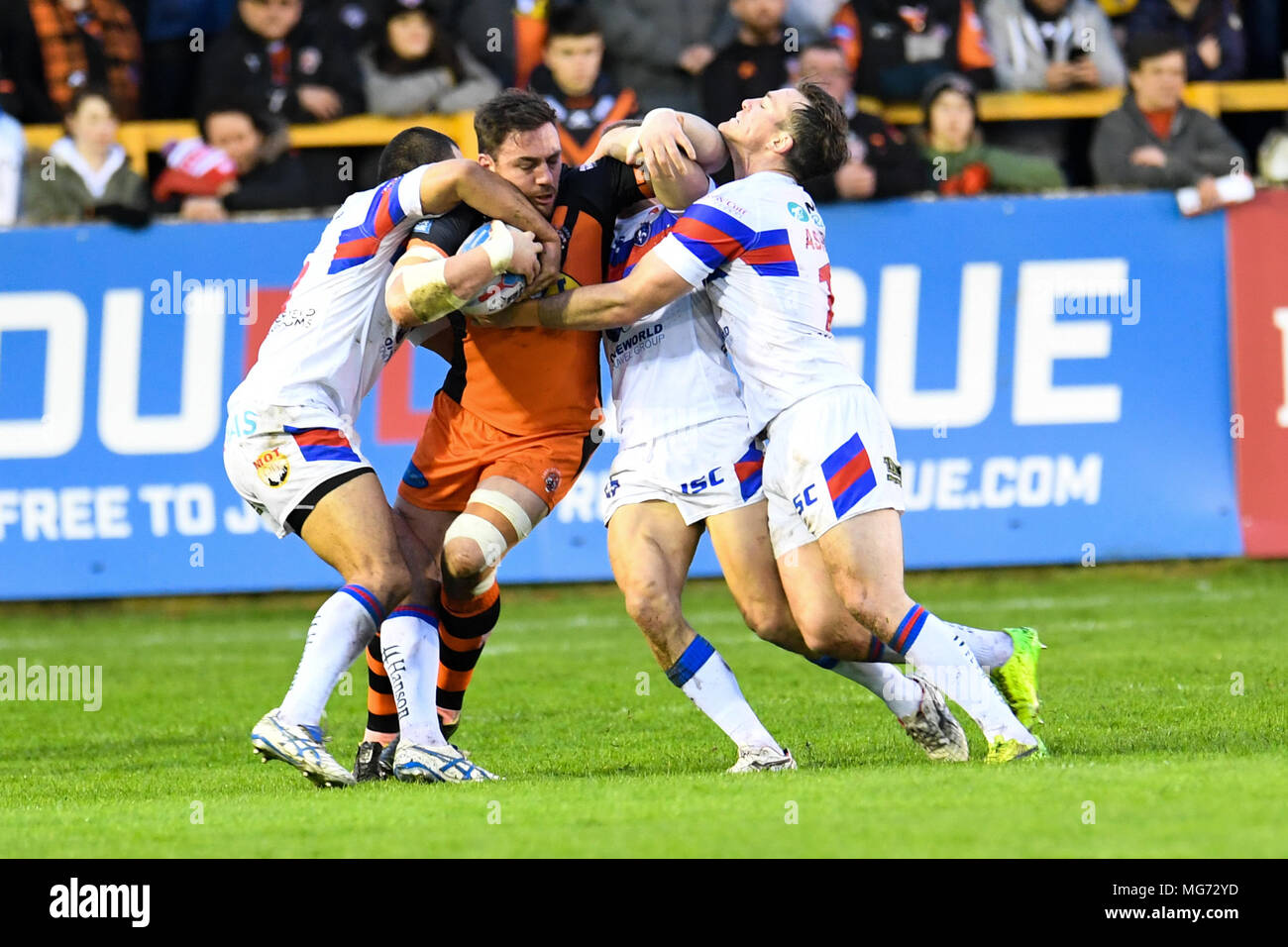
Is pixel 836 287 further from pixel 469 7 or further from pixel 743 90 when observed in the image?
pixel 469 7

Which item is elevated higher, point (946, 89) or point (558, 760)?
point (946, 89)

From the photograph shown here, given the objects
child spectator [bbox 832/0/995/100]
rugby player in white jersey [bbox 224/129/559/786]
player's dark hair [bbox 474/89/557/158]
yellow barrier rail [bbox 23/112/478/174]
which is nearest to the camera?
rugby player in white jersey [bbox 224/129/559/786]

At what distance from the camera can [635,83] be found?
1438 cm

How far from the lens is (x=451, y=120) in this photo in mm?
14273

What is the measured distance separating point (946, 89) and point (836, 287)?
6.91 ft

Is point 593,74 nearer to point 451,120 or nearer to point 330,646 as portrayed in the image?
point 451,120

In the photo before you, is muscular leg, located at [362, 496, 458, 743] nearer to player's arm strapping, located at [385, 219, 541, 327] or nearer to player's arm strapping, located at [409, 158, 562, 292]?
player's arm strapping, located at [385, 219, 541, 327]

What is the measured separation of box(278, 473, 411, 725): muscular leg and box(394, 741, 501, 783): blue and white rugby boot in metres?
0.43

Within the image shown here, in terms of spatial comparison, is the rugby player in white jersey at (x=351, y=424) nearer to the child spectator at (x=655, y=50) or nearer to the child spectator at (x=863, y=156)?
the child spectator at (x=863, y=156)

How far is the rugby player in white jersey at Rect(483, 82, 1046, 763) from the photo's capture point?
21.5 feet

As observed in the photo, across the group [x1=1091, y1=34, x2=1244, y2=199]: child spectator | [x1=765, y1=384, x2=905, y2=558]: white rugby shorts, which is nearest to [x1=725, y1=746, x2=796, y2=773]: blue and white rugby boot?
[x1=765, y1=384, x2=905, y2=558]: white rugby shorts

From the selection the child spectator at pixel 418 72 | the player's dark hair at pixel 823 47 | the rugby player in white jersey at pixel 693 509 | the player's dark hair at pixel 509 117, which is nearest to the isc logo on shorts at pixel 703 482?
the rugby player in white jersey at pixel 693 509

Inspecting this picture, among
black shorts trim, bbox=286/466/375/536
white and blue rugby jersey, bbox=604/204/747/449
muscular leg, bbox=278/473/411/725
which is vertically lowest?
muscular leg, bbox=278/473/411/725
